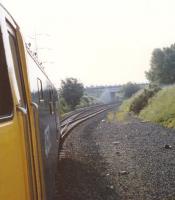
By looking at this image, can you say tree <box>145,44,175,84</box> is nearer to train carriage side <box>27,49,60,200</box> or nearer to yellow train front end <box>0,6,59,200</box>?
train carriage side <box>27,49,60,200</box>

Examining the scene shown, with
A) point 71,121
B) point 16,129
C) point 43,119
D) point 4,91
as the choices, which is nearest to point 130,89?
point 71,121

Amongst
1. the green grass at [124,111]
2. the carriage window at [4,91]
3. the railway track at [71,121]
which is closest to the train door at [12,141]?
the carriage window at [4,91]

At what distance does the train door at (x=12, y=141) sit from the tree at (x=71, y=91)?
228 feet

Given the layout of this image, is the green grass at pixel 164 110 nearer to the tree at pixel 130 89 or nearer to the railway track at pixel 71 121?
the railway track at pixel 71 121

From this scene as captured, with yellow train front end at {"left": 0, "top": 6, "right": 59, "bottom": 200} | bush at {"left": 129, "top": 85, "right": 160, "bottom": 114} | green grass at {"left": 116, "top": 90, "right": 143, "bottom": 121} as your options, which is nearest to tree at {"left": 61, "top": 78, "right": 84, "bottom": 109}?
green grass at {"left": 116, "top": 90, "right": 143, "bottom": 121}

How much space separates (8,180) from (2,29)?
112cm

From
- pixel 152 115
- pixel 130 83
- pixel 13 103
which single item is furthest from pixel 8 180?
pixel 130 83

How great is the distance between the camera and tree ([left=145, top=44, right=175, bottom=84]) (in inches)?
3351

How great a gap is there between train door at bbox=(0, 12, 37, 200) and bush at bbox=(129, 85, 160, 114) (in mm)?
42261

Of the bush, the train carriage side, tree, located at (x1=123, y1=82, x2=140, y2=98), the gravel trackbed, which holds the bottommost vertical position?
tree, located at (x1=123, y1=82, x2=140, y2=98)

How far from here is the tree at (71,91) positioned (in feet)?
243

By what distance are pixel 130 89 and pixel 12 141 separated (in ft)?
296

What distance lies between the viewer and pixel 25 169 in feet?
13.4

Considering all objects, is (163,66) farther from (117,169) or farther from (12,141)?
(12,141)
